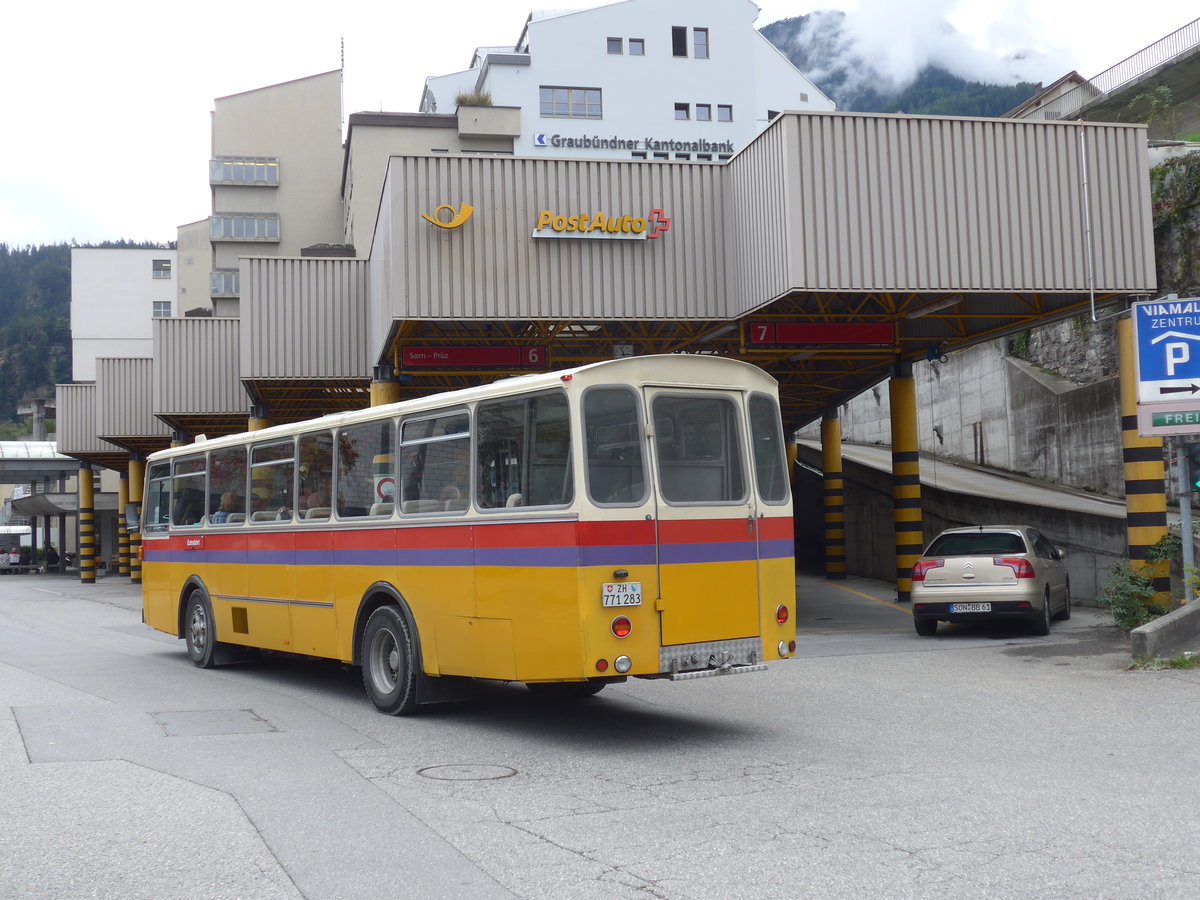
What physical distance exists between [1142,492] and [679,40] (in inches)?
1844

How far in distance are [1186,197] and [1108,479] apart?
6.24m

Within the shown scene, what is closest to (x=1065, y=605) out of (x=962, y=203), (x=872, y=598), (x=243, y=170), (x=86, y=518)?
(x=962, y=203)

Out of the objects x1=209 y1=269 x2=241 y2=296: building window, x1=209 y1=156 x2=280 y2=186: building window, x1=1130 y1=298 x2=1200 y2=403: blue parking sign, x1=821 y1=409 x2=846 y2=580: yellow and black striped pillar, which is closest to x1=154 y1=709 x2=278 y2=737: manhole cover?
x1=1130 y1=298 x2=1200 y2=403: blue parking sign

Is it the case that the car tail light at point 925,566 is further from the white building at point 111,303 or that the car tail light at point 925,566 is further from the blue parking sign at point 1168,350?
the white building at point 111,303

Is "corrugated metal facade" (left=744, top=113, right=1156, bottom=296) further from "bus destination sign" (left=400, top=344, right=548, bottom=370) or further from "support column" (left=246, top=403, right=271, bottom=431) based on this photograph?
"support column" (left=246, top=403, right=271, bottom=431)

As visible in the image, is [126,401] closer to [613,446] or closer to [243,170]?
[243,170]

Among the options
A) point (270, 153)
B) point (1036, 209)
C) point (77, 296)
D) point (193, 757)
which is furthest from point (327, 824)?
point (77, 296)

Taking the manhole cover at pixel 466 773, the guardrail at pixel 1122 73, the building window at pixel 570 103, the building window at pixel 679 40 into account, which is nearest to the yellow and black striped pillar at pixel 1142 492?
the manhole cover at pixel 466 773

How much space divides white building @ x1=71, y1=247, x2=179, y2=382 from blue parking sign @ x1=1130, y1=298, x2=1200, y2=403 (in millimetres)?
75720

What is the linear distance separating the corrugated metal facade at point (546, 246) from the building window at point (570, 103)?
3944cm

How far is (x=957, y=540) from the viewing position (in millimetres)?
17609

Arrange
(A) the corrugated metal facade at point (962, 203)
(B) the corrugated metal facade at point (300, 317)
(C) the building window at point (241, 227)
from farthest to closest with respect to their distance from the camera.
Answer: (C) the building window at point (241, 227) → (B) the corrugated metal facade at point (300, 317) → (A) the corrugated metal facade at point (962, 203)

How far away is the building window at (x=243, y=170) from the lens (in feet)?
206

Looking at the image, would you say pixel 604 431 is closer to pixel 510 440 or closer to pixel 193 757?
pixel 510 440
